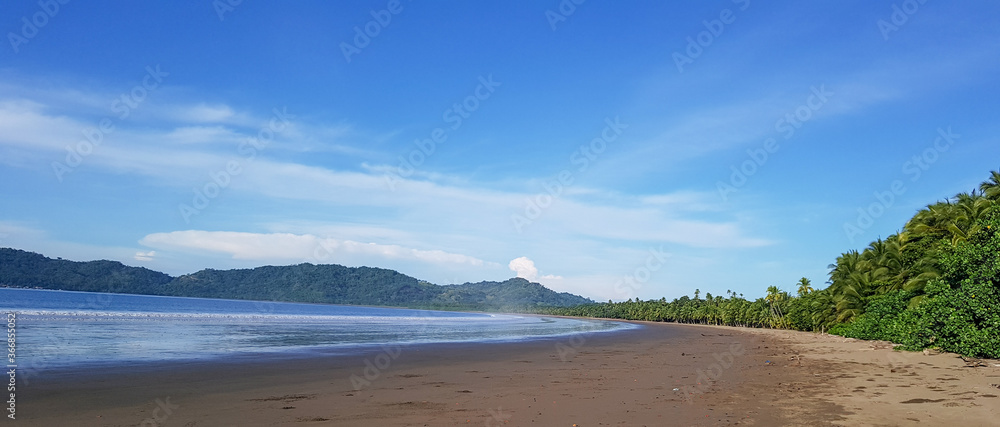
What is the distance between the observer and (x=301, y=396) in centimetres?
1290

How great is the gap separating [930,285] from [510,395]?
2210 cm

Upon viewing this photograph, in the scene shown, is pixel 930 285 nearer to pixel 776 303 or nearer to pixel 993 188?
pixel 993 188

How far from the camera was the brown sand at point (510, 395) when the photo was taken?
10234 mm

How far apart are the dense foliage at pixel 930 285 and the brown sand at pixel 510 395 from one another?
2.44 metres

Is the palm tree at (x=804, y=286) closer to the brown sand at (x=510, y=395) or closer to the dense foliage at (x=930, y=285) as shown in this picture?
the dense foliage at (x=930, y=285)

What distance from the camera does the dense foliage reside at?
2027 centimetres

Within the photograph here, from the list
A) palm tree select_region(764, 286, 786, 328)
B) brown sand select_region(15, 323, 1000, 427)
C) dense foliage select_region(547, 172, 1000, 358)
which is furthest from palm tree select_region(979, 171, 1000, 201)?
palm tree select_region(764, 286, 786, 328)

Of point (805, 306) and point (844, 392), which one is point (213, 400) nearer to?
point (844, 392)

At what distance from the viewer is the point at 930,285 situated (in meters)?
24.5

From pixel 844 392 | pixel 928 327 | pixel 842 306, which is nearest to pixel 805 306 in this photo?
pixel 842 306

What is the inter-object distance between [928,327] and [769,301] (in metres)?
93.2

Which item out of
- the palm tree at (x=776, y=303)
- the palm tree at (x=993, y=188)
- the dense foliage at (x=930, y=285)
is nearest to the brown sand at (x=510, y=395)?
the dense foliage at (x=930, y=285)

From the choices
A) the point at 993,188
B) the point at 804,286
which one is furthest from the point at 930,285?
the point at 804,286

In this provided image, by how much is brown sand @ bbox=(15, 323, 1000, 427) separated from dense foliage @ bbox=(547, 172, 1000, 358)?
8.02 ft
